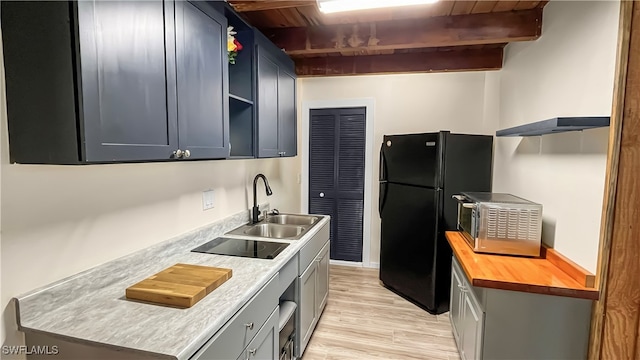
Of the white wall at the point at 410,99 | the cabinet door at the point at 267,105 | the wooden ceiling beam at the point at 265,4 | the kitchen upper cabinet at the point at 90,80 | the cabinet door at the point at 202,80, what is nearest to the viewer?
the kitchen upper cabinet at the point at 90,80

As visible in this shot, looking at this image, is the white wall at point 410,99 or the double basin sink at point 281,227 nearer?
the double basin sink at point 281,227

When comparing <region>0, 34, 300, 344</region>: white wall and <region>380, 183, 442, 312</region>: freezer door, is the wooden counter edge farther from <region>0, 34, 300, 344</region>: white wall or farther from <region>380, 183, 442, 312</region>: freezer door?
<region>0, 34, 300, 344</region>: white wall

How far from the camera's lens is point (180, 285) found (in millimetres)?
1313

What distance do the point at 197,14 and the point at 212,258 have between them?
1266 mm

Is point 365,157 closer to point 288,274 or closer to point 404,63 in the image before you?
point 404,63

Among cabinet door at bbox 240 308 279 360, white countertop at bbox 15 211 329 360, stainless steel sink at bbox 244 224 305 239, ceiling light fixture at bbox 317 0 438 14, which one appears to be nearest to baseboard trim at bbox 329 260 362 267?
stainless steel sink at bbox 244 224 305 239

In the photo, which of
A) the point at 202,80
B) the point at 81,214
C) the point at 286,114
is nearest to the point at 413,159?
the point at 286,114

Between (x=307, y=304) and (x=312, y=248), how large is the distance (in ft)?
1.34

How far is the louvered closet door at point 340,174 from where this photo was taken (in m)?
3.95

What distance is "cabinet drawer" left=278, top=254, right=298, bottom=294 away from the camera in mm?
1788

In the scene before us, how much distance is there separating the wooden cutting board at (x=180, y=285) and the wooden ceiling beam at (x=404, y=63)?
237 cm

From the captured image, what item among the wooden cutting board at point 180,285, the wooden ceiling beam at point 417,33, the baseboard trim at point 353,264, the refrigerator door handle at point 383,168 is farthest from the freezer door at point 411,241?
the wooden cutting board at point 180,285

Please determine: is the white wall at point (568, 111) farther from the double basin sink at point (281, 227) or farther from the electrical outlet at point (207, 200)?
the electrical outlet at point (207, 200)

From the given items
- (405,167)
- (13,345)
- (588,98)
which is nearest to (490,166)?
(405,167)
